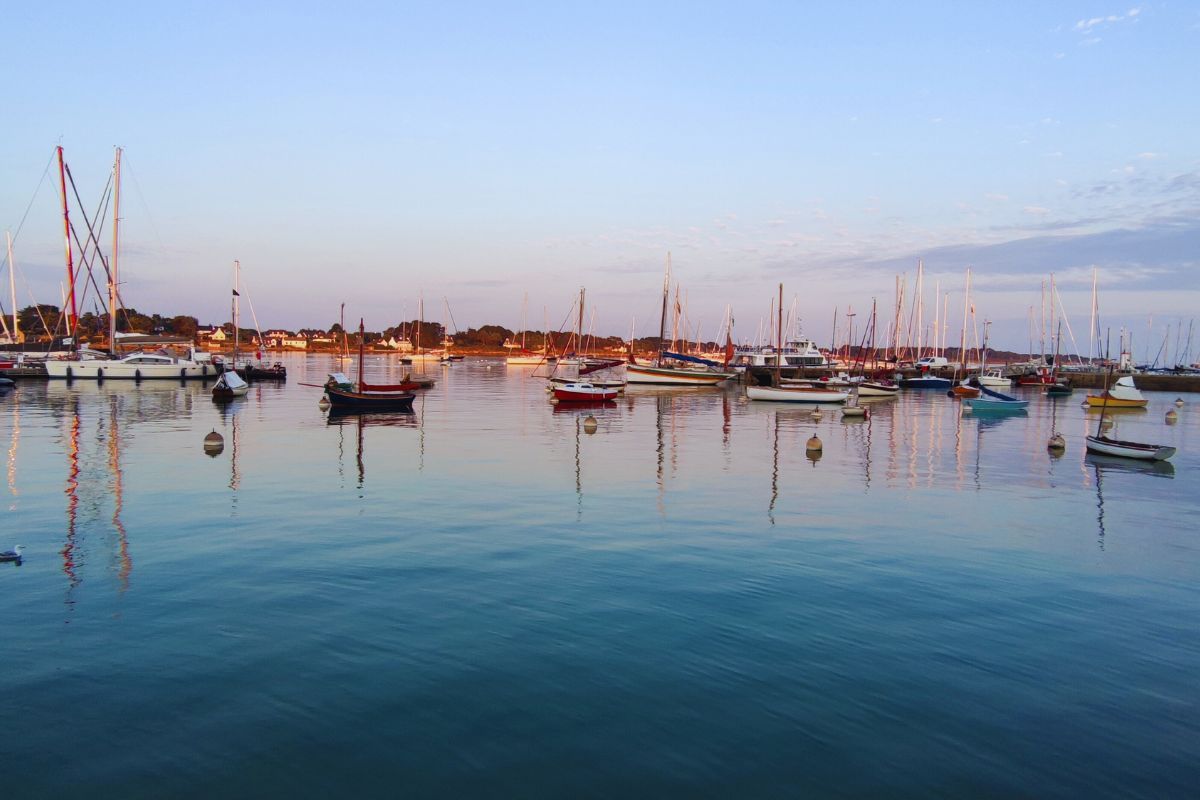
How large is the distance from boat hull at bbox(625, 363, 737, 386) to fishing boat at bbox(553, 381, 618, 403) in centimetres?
3086

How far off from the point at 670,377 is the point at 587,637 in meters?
88.3

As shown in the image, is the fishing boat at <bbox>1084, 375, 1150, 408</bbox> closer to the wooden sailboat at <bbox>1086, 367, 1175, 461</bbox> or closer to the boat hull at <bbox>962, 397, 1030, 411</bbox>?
the boat hull at <bbox>962, 397, 1030, 411</bbox>

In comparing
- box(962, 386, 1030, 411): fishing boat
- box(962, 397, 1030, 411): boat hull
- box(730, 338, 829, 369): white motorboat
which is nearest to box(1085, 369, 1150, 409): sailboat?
box(962, 386, 1030, 411): fishing boat

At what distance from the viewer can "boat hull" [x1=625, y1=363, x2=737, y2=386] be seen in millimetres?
99562

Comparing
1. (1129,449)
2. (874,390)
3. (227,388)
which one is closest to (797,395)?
(874,390)

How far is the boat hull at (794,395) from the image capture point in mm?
74375

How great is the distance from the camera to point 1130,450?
3788cm

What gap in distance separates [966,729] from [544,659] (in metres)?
5.55

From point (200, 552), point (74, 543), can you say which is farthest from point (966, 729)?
point (74, 543)

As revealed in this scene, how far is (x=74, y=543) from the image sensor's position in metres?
17.9

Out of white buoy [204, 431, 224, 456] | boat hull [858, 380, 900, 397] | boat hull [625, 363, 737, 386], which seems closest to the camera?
white buoy [204, 431, 224, 456]

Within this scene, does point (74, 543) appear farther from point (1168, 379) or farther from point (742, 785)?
point (1168, 379)

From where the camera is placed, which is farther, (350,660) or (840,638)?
(840,638)

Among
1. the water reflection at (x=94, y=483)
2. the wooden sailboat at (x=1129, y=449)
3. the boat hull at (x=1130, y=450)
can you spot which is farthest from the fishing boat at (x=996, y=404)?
the water reflection at (x=94, y=483)
